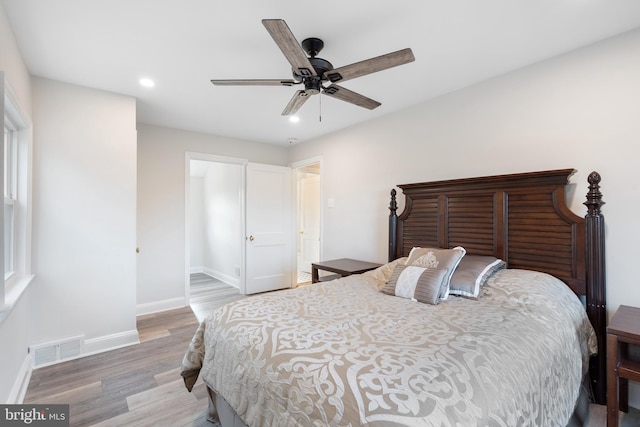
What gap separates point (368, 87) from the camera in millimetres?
2736

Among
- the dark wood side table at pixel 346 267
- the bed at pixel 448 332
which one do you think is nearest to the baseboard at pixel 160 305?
the dark wood side table at pixel 346 267

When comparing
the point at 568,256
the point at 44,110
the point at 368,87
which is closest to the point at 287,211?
the point at 368,87

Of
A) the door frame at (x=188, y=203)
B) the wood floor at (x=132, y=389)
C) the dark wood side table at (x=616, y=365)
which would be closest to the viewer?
the dark wood side table at (x=616, y=365)

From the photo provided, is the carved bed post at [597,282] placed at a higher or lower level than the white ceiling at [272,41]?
lower

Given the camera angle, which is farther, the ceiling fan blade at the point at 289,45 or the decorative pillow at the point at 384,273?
the decorative pillow at the point at 384,273

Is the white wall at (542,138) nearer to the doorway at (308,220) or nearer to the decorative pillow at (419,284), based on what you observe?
the decorative pillow at (419,284)

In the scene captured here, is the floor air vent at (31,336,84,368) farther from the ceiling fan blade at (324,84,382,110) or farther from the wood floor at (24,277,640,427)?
the ceiling fan blade at (324,84,382,110)

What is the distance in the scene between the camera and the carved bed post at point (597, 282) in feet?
6.30

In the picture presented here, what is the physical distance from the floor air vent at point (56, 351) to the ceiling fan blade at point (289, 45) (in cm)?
304

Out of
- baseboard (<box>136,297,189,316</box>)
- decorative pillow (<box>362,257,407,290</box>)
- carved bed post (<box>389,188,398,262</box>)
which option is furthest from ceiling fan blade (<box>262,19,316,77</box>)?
baseboard (<box>136,297,189,316</box>)

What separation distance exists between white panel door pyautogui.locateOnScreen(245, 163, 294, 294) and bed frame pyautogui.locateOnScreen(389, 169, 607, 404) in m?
2.49

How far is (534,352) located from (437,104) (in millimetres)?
2433

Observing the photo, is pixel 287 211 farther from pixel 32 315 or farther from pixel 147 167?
pixel 32 315

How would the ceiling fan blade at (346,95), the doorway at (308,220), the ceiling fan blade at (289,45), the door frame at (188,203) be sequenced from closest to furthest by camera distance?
the ceiling fan blade at (289,45)
the ceiling fan blade at (346,95)
the door frame at (188,203)
the doorway at (308,220)
